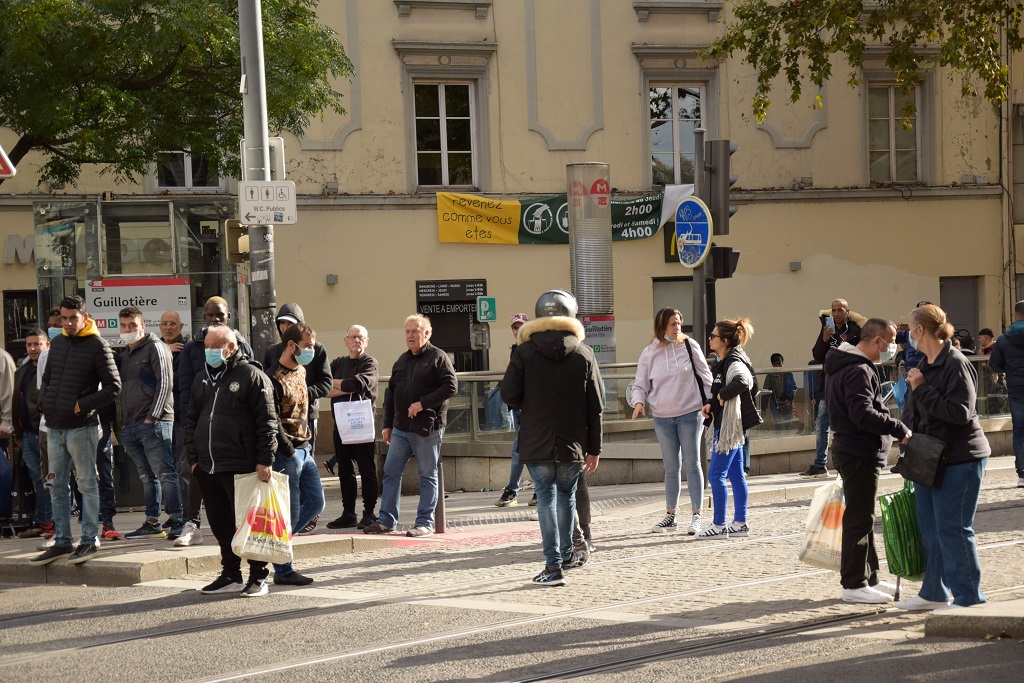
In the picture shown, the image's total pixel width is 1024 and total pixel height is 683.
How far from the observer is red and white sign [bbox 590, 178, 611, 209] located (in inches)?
720

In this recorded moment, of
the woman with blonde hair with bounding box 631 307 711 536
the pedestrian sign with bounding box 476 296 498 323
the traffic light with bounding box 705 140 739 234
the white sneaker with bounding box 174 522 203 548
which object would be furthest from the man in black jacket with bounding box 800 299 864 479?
the pedestrian sign with bounding box 476 296 498 323

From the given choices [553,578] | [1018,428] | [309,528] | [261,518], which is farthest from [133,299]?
[1018,428]

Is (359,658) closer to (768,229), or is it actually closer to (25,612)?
(25,612)

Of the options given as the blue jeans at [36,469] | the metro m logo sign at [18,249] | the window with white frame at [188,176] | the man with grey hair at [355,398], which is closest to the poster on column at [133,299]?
the blue jeans at [36,469]

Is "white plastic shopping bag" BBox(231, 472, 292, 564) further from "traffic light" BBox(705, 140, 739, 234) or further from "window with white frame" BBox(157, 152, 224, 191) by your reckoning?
"window with white frame" BBox(157, 152, 224, 191)

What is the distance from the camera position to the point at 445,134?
79.7 feet

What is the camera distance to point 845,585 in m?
8.05

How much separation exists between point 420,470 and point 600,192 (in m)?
7.56

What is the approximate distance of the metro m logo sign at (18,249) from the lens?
71.4 feet

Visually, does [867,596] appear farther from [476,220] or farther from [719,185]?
[476,220]

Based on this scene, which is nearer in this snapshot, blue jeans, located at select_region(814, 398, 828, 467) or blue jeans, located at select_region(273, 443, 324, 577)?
blue jeans, located at select_region(273, 443, 324, 577)

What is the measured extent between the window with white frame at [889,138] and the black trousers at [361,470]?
16.5 meters

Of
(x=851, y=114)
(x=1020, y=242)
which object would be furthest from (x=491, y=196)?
(x=1020, y=242)

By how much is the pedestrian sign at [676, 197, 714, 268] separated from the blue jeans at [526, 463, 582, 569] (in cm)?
489
